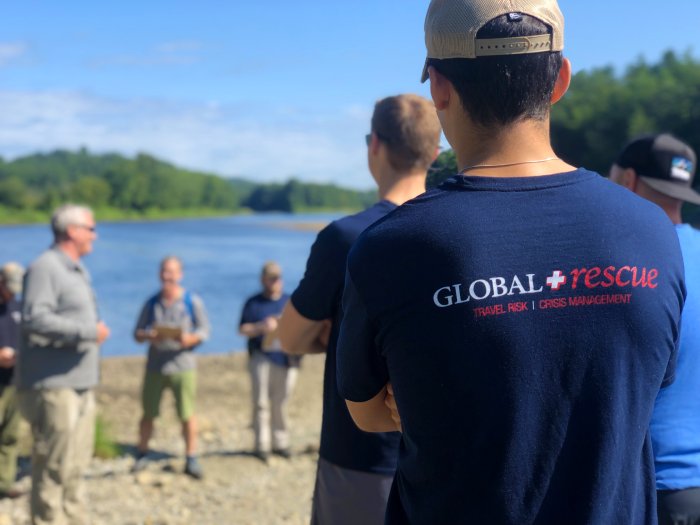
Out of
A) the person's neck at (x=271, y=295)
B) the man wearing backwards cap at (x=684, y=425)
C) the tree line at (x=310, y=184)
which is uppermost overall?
the tree line at (x=310, y=184)

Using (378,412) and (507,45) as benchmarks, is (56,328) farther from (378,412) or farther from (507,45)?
(507,45)

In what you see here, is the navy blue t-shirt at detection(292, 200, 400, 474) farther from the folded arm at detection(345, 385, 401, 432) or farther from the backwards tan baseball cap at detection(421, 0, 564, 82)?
the backwards tan baseball cap at detection(421, 0, 564, 82)

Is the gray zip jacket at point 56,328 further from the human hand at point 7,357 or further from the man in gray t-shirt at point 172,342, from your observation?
the man in gray t-shirt at point 172,342

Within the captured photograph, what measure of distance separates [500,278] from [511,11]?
500 mm

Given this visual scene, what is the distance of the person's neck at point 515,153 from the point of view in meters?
1.54

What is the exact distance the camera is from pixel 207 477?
743cm

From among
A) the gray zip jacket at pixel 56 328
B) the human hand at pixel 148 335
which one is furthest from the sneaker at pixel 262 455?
the gray zip jacket at pixel 56 328

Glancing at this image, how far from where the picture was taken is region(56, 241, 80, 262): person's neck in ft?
17.5

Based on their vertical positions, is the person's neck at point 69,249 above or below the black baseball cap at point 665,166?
below

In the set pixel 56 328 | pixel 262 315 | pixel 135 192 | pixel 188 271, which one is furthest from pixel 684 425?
pixel 135 192

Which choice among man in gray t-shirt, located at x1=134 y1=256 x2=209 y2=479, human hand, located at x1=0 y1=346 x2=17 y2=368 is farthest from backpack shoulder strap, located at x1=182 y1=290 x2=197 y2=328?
human hand, located at x1=0 y1=346 x2=17 y2=368

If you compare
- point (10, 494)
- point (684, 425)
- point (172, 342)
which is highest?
point (684, 425)

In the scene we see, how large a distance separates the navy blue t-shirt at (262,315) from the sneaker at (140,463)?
4.72 feet

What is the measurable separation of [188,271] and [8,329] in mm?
33028
